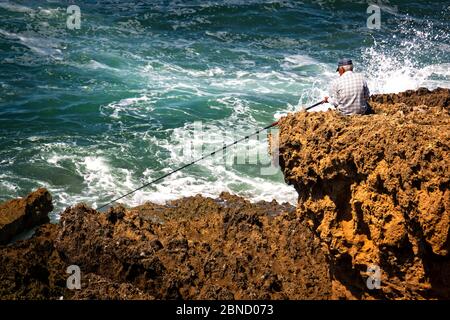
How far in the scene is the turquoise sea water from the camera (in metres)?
11.1

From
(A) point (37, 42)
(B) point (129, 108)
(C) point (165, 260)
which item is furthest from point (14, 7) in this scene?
(C) point (165, 260)

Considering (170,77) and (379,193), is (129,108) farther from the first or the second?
(379,193)

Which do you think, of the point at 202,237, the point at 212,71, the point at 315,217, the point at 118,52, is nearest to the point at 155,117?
the point at 212,71

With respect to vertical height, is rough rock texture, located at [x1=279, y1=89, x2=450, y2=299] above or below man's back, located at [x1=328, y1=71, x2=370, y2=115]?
below

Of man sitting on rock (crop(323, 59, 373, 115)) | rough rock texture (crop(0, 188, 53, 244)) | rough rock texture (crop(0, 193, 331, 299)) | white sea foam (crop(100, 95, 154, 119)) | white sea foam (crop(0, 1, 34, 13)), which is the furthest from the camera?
white sea foam (crop(0, 1, 34, 13))

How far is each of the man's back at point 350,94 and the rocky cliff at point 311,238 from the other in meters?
0.31

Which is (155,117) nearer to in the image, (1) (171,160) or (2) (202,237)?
(1) (171,160)

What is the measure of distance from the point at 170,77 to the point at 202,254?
37.8ft

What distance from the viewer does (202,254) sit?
6.29 metres

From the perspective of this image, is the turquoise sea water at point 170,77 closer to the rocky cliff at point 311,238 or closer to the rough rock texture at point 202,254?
the rough rock texture at point 202,254

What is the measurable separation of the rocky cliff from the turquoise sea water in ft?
10.5
